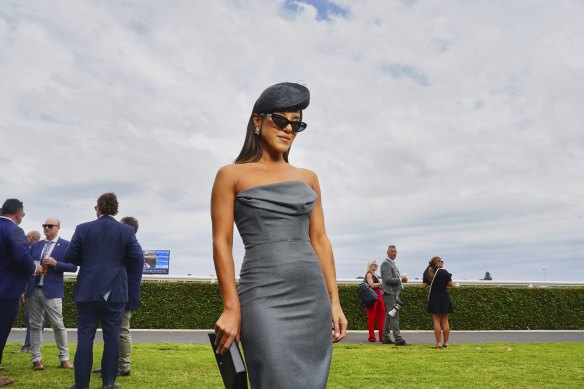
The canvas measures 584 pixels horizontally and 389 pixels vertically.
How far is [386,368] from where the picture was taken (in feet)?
30.2

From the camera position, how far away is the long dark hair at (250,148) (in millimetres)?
2871

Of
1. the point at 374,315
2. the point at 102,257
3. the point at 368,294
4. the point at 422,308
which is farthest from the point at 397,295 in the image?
the point at 102,257

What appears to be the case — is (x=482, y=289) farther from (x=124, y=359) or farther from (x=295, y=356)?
(x=295, y=356)

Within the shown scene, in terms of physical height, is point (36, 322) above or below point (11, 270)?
below

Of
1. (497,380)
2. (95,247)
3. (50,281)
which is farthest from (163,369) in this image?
(497,380)

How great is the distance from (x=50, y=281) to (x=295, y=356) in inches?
253

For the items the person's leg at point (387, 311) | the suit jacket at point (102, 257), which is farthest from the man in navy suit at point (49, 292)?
the person's leg at point (387, 311)

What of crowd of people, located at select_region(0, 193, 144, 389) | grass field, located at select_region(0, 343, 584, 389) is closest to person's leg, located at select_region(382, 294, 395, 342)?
grass field, located at select_region(0, 343, 584, 389)

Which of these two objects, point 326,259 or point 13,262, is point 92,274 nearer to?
point 13,262

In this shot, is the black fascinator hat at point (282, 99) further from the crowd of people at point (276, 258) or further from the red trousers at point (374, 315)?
the red trousers at point (374, 315)

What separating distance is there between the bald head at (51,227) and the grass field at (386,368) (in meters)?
1.83

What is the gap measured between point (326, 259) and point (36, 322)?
6598mm

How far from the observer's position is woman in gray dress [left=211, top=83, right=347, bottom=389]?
99.6 inches

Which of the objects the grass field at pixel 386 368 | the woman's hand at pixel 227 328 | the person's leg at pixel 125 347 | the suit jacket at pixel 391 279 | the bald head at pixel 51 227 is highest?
the bald head at pixel 51 227
